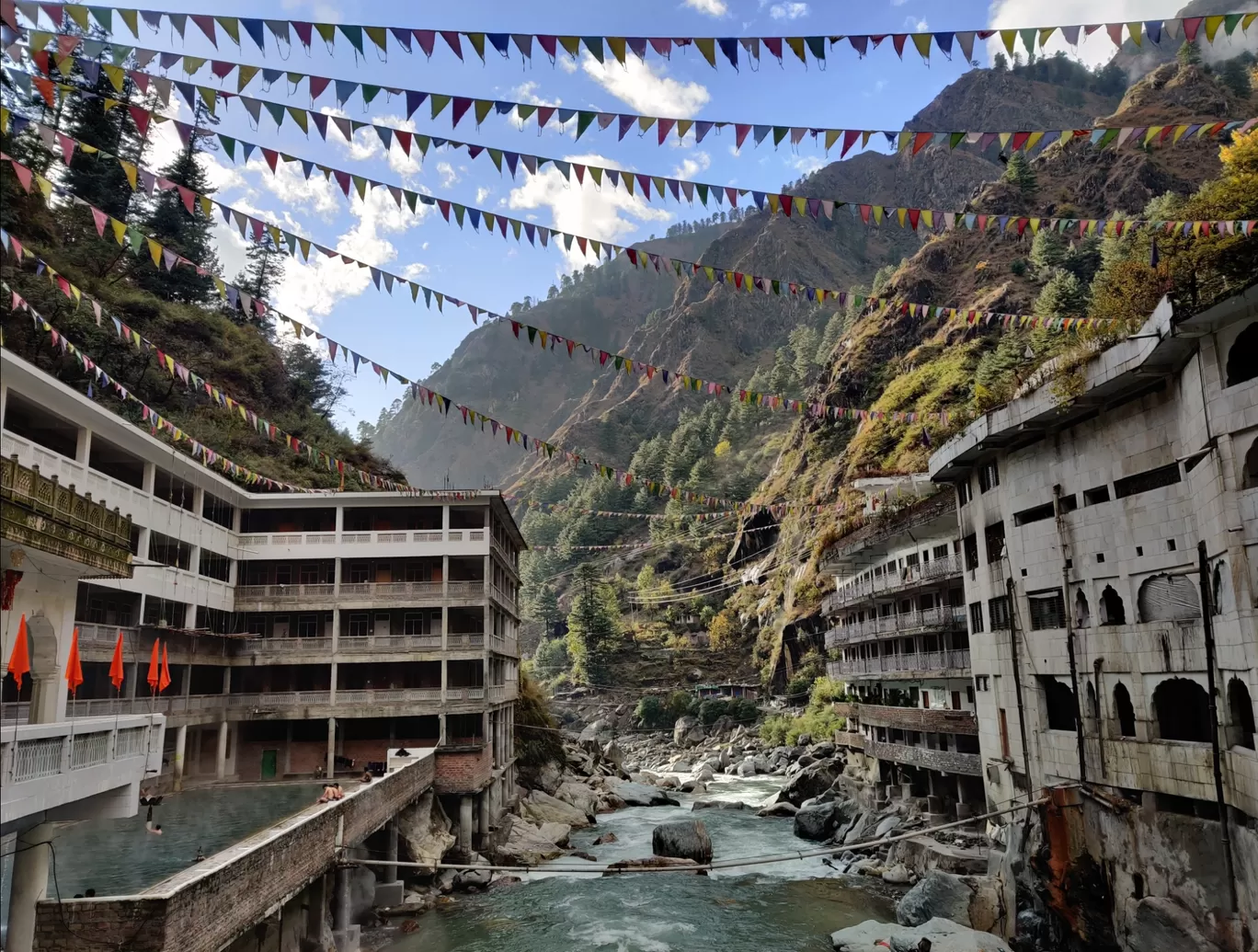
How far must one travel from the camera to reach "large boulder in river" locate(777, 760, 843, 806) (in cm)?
4409

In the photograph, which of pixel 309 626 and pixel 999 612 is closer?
pixel 999 612

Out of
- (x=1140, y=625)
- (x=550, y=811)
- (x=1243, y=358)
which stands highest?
(x=1243, y=358)

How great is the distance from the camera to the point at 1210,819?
17.3 m

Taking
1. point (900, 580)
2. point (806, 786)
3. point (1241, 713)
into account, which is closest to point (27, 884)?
point (1241, 713)

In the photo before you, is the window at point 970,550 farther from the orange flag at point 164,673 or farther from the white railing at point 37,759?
the orange flag at point 164,673

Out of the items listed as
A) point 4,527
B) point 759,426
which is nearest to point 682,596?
point 759,426

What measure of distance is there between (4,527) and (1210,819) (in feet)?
72.1

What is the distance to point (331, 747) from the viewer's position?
32.6m

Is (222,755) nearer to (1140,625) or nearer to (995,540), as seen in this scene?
(995,540)

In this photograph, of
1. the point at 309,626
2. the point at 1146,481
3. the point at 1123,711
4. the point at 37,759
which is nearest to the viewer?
the point at 37,759

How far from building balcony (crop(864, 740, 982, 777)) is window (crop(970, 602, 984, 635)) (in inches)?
184

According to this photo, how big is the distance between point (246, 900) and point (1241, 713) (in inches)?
746

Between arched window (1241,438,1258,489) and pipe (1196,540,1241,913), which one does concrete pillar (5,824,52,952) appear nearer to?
pipe (1196,540,1241,913)

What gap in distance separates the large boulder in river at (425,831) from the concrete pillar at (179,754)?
8.37 meters
